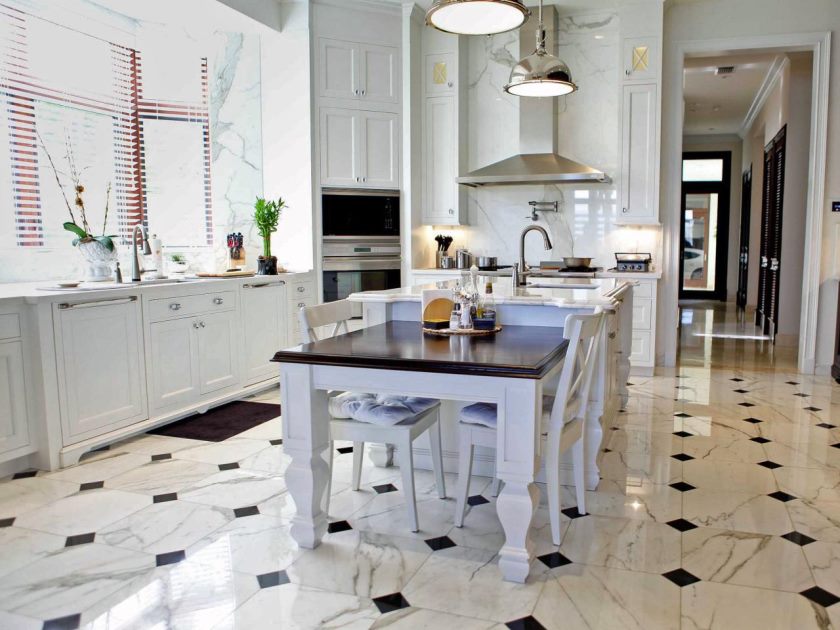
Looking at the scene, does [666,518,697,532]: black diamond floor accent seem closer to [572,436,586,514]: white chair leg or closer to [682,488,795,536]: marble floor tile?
[682,488,795,536]: marble floor tile

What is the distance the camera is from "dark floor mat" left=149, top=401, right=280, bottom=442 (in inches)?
159

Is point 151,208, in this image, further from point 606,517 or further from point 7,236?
point 606,517

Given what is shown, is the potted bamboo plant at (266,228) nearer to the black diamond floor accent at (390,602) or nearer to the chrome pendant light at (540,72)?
the chrome pendant light at (540,72)

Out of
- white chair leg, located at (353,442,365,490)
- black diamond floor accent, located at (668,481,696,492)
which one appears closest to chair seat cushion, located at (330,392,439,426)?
white chair leg, located at (353,442,365,490)

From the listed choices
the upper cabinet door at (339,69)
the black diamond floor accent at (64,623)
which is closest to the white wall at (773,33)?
the upper cabinet door at (339,69)

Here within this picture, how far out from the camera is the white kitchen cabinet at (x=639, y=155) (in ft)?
18.4

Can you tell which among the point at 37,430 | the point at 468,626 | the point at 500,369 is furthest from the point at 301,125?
the point at 468,626

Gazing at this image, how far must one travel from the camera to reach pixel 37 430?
3393 millimetres

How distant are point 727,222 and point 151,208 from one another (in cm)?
1078

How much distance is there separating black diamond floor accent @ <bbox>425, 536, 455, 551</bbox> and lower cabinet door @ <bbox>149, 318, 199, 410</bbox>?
2.19 metres

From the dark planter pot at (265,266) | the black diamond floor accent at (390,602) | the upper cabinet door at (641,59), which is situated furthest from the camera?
the upper cabinet door at (641,59)

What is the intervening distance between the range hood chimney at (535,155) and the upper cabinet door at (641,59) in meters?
0.64

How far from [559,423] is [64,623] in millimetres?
1733

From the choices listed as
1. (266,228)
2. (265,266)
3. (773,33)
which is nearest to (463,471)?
(265,266)
